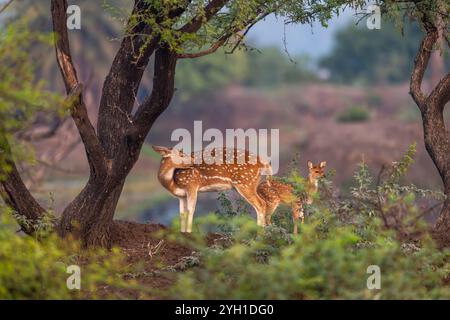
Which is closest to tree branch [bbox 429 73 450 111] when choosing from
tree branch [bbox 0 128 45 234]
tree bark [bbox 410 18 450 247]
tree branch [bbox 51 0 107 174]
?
tree bark [bbox 410 18 450 247]

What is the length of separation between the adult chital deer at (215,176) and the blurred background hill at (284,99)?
9689mm

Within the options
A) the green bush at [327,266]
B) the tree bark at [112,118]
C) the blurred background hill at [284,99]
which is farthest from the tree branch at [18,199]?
the blurred background hill at [284,99]

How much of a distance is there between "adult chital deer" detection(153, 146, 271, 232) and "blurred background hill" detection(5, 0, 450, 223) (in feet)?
31.8

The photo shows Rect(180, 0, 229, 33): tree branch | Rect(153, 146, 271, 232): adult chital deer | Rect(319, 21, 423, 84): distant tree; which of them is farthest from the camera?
Rect(319, 21, 423, 84): distant tree

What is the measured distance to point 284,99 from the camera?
58219 millimetres

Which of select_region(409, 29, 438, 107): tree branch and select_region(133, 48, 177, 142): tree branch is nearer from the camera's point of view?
select_region(133, 48, 177, 142): tree branch

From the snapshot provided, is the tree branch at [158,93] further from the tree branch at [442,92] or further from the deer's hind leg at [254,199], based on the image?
the tree branch at [442,92]

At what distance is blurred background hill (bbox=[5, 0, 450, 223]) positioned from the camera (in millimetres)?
A: 39875

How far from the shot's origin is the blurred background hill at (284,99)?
131 feet

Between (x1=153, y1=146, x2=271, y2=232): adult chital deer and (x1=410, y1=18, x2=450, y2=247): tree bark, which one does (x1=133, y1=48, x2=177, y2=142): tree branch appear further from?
(x1=410, y1=18, x2=450, y2=247): tree bark

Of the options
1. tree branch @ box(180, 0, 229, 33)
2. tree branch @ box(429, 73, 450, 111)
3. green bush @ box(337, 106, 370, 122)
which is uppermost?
green bush @ box(337, 106, 370, 122)
